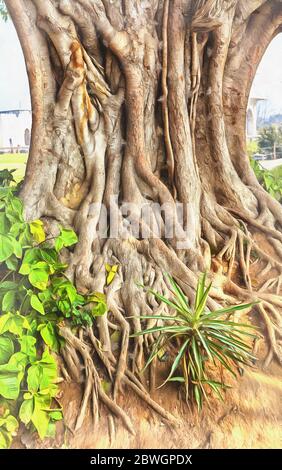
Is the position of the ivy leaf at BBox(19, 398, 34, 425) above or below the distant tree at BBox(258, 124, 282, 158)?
below

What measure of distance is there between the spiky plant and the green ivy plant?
10.2 inches

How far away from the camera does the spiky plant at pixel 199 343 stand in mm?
1667

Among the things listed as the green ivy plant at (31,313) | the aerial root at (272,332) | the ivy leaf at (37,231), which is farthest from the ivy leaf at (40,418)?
the aerial root at (272,332)

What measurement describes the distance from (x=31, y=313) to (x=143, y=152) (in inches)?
30.5

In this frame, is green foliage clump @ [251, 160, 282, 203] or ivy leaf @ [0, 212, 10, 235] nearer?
ivy leaf @ [0, 212, 10, 235]

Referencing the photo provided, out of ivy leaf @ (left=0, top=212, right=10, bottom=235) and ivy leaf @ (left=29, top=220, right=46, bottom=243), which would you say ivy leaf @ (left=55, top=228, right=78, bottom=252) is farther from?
ivy leaf @ (left=0, top=212, right=10, bottom=235)

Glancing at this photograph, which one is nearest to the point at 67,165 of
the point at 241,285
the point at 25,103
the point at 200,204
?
the point at 25,103

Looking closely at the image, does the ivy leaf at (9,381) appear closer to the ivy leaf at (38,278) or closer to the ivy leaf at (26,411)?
the ivy leaf at (26,411)

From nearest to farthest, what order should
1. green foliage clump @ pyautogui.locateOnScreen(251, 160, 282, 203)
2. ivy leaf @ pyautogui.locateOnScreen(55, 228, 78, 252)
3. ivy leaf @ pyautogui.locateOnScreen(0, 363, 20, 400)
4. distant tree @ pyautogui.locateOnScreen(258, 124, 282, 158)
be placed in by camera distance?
ivy leaf @ pyautogui.locateOnScreen(0, 363, 20, 400) → ivy leaf @ pyautogui.locateOnScreen(55, 228, 78, 252) → distant tree @ pyautogui.locateOnScreen(258, 124, 282, 158) → green foliage clump @ pyautogui.locateOnScreen(251, 160, 282, 203)

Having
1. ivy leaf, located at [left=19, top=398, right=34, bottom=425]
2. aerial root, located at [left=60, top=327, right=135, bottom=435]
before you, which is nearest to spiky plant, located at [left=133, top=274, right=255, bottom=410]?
aerial root, located at [left=60, top=327, right=135, bottom=435]

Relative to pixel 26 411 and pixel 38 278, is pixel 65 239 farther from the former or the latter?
pixel 26 411

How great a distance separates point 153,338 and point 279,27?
1364mm

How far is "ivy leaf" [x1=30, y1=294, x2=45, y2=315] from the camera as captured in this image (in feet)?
5.50
